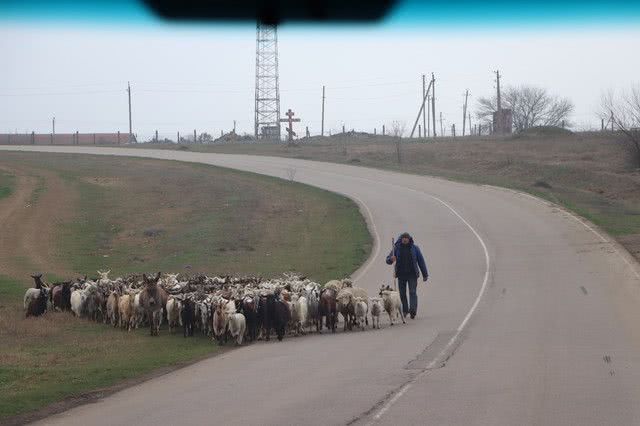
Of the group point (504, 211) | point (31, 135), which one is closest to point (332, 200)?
point (504, 211)

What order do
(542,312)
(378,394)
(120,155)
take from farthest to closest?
1. (120,155)
2. (542,312)
3. (378,394)

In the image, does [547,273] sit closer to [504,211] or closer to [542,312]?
[542,312]

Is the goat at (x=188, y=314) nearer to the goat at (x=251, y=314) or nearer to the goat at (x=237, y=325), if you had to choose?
the goat at (x=251, y=314)

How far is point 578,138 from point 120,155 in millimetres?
40636

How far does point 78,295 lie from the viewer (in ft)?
88.2

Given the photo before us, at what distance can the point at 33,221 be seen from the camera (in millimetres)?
A: 51094

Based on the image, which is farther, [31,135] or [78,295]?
[31,135]

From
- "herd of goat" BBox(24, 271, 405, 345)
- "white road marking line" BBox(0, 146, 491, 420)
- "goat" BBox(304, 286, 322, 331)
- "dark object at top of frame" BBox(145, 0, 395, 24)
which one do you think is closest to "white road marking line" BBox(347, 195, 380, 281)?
"white road marking line" BBox(0, 146, 491, 420)

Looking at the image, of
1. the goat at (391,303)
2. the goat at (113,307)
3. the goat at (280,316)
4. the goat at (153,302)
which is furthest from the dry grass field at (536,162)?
the goat at (153,302)

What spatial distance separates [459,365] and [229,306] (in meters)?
6.50

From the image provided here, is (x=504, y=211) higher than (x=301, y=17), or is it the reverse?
(x=301, y=17)

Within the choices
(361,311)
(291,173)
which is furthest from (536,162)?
(361,311)

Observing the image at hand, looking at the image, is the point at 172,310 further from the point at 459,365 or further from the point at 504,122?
the point at 504,122

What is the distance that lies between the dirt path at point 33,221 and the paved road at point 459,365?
40.6ft
